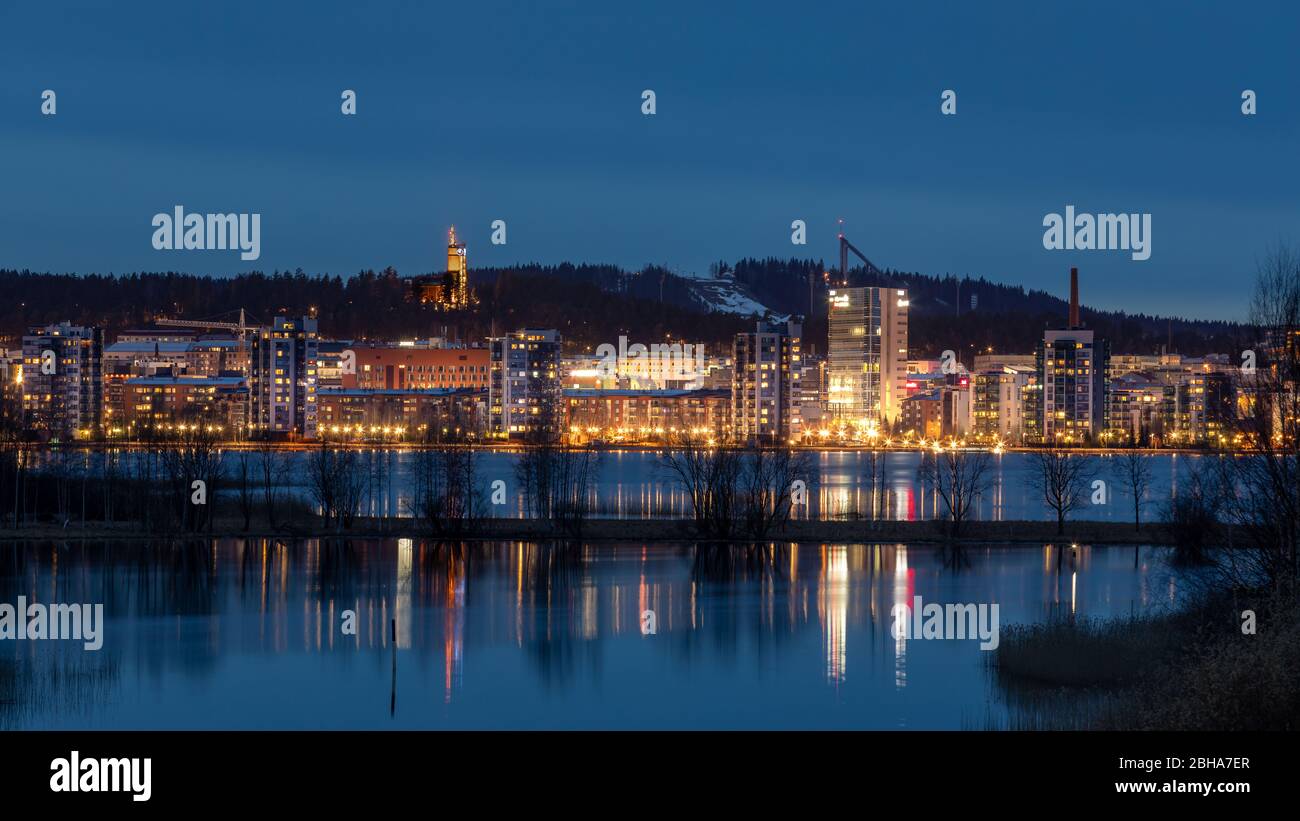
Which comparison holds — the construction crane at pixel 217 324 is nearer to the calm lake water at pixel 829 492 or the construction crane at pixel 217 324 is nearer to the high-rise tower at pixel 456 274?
the high-rise tower at pixel 456 274

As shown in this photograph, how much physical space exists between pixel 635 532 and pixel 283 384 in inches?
3055

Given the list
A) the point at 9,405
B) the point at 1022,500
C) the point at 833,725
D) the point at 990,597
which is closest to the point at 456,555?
the point at 990,597

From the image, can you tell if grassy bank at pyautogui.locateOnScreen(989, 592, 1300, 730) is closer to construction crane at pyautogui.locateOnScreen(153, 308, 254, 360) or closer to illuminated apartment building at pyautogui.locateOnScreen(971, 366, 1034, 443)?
illuminated apartment building at pyautogui.locateOnScreen(971, 366, 1034, 443)

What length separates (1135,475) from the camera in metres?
36.9

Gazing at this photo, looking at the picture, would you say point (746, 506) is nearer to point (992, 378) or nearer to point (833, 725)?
point (833, 725)

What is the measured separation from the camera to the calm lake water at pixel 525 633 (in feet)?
55.9

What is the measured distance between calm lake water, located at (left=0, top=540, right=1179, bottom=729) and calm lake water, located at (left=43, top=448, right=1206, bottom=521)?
19.5 feet

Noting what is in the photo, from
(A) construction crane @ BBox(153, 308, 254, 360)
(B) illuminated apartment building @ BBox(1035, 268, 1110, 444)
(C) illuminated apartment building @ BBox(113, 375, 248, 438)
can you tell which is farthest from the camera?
(A) construction crane @ BBox(153, 308, 254, 360)

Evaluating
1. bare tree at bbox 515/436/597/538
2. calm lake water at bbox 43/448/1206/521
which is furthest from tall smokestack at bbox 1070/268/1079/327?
bare tree at bbox 515/436/597/538

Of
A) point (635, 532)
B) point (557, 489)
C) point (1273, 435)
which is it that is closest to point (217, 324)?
point (557, 489)

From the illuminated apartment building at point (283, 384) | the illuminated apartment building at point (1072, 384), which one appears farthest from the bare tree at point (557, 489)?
the illuminated apartment building at point (1072, 384)

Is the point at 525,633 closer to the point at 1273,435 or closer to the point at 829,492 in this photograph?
the point at 1273,435

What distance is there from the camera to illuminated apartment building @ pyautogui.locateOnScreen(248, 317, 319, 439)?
10719 centimetres
